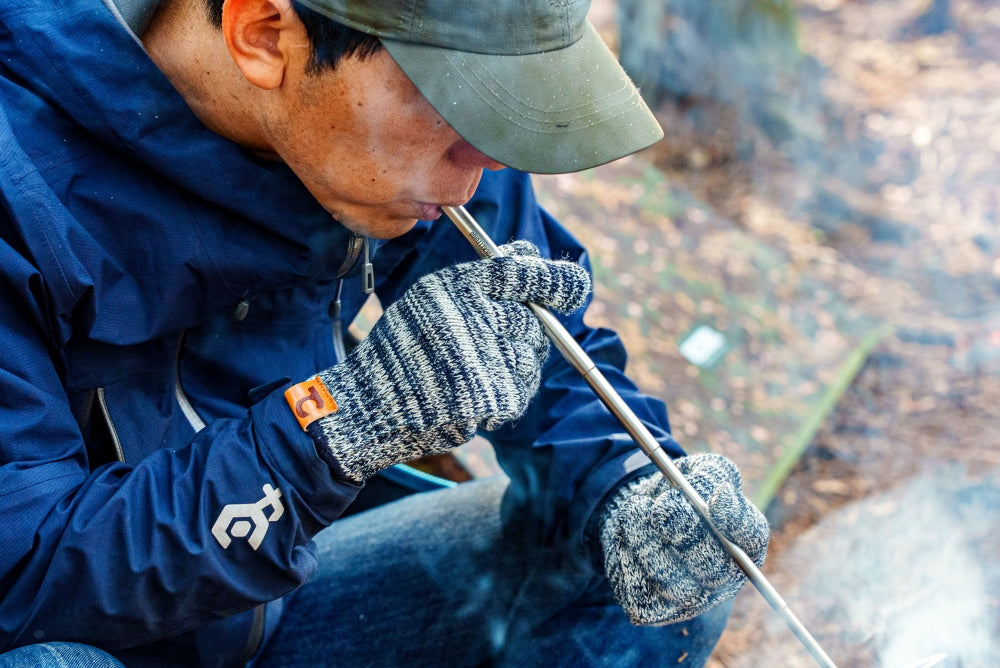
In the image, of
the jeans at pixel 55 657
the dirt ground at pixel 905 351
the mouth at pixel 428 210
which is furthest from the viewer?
the dirt ground at pixel 905 351

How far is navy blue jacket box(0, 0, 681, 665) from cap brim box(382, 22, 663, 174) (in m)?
0.39

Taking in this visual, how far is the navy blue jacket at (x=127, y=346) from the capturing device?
1.40 metres

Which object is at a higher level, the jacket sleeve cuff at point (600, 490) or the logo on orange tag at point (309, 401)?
the logo on orange tag at point (309, 401)

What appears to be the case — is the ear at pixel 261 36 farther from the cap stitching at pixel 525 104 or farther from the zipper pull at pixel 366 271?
the zipper pull at pixel 366 271

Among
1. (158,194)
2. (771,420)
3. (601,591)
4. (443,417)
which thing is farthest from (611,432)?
(771,420)

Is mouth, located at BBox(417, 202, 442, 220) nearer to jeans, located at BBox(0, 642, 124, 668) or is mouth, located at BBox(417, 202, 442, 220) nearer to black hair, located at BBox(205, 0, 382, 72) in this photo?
black hair, located at BBox(205, 0, 382, 72)

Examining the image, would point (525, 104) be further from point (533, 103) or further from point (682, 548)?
point (682, 548)

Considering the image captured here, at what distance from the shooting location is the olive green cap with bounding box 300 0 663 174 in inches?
52.8

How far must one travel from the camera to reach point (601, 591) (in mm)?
2008

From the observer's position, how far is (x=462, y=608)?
6.60 ft

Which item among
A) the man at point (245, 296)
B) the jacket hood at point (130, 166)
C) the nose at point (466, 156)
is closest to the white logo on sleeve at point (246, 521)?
the man at point (245, 296)

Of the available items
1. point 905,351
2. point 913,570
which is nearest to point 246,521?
point 913,570

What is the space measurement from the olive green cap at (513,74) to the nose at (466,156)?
0.45 feet

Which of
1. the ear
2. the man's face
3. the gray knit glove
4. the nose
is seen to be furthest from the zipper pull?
the gray knit glove
